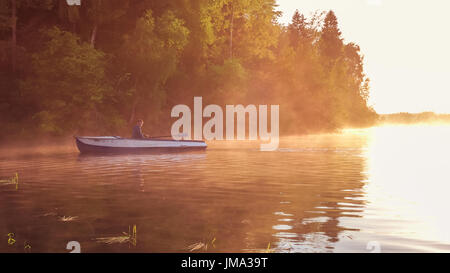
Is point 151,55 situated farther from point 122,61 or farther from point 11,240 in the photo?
point 11,240

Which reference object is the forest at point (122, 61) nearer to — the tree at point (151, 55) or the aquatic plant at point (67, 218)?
the tree at point (151, 55)

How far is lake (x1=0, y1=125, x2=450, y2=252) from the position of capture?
8758 millimetres

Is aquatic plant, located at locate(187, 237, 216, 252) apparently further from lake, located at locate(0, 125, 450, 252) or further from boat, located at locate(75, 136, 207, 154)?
boat, located at locate(75, 136, 207, 154)

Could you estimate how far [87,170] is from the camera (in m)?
22.0

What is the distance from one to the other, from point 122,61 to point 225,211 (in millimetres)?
39651

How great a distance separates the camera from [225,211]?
1185 cm

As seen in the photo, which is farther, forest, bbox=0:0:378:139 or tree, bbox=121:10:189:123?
tree, bbox=121:10:189:123

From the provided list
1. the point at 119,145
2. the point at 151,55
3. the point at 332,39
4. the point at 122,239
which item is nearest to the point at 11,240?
the point at 122,239

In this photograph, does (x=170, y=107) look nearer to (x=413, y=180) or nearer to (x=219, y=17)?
(x=219, y=17)

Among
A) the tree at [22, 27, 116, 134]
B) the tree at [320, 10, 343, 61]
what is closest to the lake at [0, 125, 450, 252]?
the tree at [22, 27, 116, 134]

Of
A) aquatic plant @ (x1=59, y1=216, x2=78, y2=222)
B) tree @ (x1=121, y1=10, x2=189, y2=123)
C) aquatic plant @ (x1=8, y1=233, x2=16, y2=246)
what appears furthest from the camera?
tree @ (x1=121, y1=10, x2=189, y2=123)

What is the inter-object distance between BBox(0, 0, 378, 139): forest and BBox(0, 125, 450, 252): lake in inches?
898
